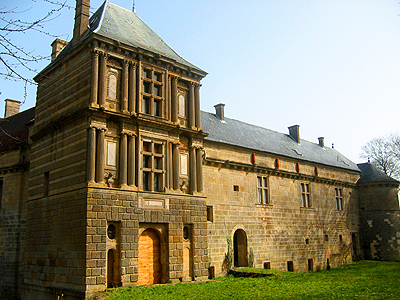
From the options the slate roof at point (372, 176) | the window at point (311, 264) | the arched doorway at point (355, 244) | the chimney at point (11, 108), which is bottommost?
the window at point (311, 264)

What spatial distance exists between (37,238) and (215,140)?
36.5 ft

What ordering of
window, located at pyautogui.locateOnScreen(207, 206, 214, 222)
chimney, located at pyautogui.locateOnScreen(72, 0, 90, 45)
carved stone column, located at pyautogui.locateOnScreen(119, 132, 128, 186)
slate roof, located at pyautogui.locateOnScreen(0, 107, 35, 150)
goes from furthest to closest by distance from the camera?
slate roof, located at pyautogui.locateOnScreen(0, 107, 35, 150) < window, located at pyautogui.locateOnScreen(207, 206, 214, 222) < chimney, located at pyautogui.locateOnScreen(72, 0, 90, 45) < carved stone column, located at pyautogui.locateOnScreen(119, 132, 128, 186)

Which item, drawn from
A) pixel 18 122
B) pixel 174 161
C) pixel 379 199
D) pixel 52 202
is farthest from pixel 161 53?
pixel 379 199

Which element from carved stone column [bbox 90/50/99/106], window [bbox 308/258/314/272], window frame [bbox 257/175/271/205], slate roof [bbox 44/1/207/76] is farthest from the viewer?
window [bbox 308/258/314/272]

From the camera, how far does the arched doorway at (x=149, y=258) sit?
16781 millimetres

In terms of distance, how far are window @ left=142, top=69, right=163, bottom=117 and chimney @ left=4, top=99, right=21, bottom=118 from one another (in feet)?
52.1

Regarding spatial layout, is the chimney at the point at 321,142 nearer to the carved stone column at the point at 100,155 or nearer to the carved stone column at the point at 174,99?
the carved stone column at the point at 174,99

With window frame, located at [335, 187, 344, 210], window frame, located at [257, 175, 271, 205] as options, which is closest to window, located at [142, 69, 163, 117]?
window frame, located at [257, 175, 271, 205]

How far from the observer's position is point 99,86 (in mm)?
16719

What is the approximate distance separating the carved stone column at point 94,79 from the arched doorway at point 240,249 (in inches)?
498

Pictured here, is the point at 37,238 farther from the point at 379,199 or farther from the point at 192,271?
the point at 379,199

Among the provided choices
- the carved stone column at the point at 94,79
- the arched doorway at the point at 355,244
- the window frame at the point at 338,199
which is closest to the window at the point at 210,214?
the carved stone column at the point at 94,79

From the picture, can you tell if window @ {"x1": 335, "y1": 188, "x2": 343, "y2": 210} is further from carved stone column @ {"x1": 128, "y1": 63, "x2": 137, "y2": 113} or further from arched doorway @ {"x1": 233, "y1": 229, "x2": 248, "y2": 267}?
carved stone column @ {"x1": 128, "y1": 63, "x2": 137, "y2": 113}

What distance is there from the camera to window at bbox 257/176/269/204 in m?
25.8
